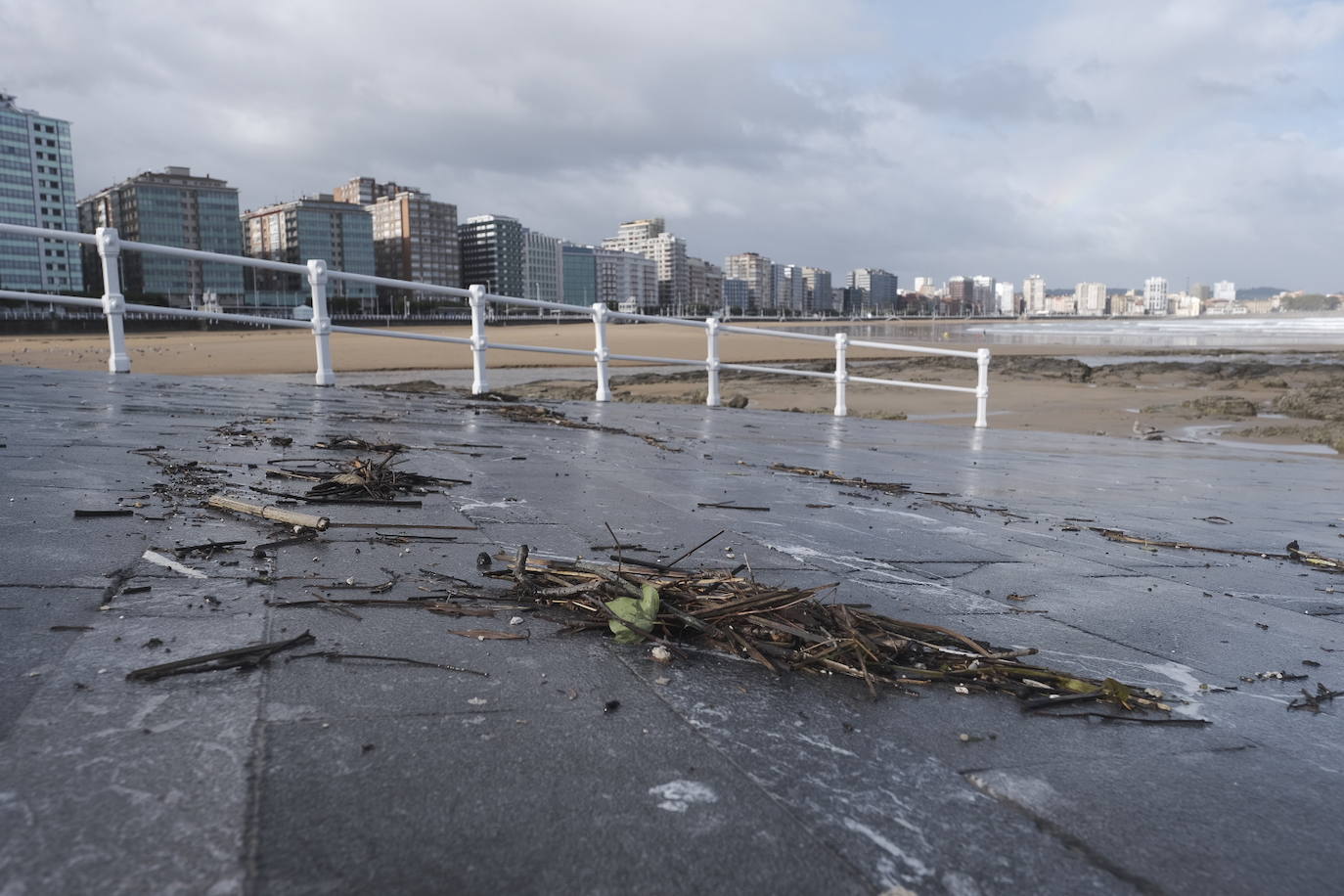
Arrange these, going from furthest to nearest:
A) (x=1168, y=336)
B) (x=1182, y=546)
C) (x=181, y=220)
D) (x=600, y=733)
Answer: (x=181, y=220) → (x=1168, y=336) → (x=1182, y=546) → (x=600, y=733)

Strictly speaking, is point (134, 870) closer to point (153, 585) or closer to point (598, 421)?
point (153, 585)

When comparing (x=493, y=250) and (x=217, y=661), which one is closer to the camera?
(x=217, y=661)

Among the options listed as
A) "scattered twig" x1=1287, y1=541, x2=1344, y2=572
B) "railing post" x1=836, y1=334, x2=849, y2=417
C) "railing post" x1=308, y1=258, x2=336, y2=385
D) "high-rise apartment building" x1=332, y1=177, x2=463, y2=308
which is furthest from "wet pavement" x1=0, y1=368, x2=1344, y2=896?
"high-rise apartment building" x1=332, y1=177, x2=463, y2=308

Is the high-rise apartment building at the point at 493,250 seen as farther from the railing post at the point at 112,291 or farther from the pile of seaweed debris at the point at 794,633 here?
the pile of seaweed debris at the point at 794,633

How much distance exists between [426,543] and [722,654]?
1294 millimetres

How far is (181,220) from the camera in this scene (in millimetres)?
135750

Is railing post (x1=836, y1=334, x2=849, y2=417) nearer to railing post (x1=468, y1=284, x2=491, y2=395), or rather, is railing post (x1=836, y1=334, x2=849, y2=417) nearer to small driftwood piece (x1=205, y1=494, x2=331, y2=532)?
railing post (x1=468, y1=284, x2=491, y2=395)

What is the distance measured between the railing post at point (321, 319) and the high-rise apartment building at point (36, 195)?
413 feet

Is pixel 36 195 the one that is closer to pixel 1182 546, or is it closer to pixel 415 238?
pixel 415 238

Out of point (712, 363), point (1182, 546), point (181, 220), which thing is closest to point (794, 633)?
point (1182, 546)

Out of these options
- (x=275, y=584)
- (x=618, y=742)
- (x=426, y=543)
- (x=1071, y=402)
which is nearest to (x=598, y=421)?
(x=426, y=543)

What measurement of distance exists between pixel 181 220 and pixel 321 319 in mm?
149188

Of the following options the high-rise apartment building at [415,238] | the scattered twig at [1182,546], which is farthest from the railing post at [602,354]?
the high-rise apartment building at [415,238]

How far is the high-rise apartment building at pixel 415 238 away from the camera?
571 ft
